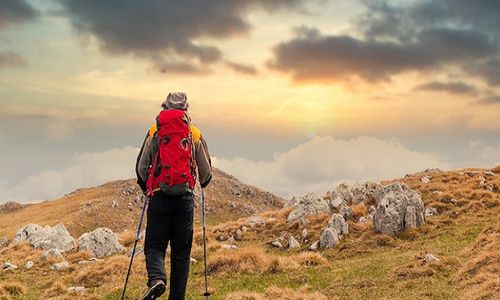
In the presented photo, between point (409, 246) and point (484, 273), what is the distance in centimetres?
1005

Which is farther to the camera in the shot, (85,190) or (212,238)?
(85,190)

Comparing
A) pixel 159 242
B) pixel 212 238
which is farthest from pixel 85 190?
pixel 159 242

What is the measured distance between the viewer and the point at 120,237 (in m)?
Answer: 42.0

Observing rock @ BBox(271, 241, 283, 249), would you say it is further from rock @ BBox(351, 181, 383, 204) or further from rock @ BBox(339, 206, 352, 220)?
rock @ BBox(351, 181, 383, 204)

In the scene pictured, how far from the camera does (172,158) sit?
9.76 meters

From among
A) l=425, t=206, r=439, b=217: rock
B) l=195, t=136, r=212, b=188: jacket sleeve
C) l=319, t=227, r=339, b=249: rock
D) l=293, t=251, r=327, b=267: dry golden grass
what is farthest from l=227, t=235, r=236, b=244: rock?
l=195, t=136, r=212, b=188: jacket sleeve

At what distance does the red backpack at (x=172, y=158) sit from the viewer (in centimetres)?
969

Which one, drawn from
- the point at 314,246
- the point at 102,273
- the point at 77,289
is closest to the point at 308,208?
the point at 314,246

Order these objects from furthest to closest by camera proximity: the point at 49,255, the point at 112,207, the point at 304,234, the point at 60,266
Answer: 1. the point at 112,207
2. the point at 49,255
3. the point at 304,234
4. the point at 60,266

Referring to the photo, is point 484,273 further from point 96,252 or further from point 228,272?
point 96,252

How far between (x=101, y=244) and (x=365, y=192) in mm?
20062

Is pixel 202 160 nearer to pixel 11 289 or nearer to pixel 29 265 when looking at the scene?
pixel 11 289

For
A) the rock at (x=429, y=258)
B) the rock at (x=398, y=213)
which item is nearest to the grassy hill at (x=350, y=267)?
the rock at (x=429, y=258)

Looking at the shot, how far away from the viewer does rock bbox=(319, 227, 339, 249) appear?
26.9 metres
